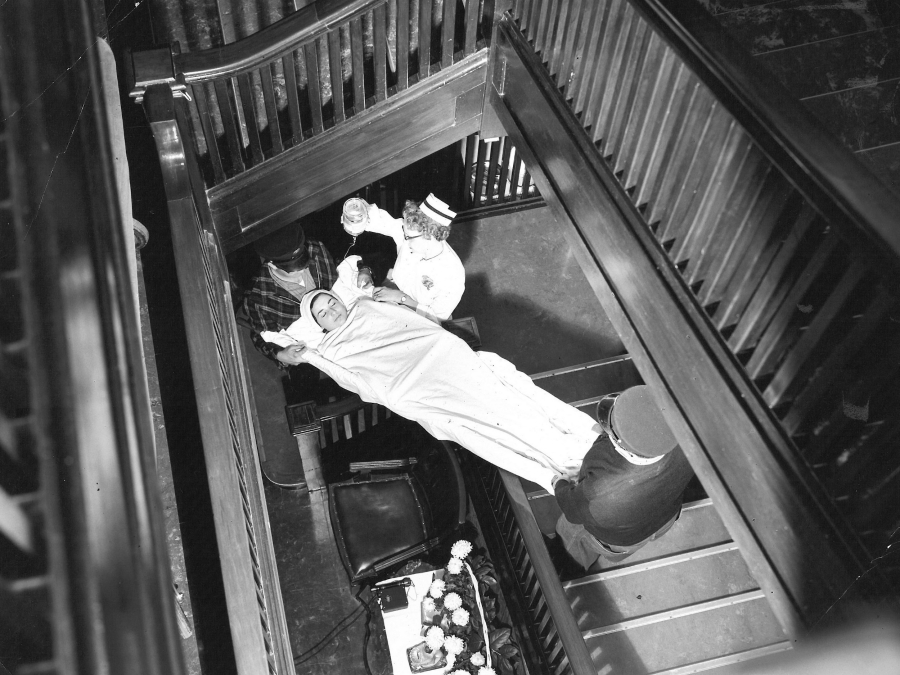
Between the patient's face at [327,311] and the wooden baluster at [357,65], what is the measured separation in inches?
44.9

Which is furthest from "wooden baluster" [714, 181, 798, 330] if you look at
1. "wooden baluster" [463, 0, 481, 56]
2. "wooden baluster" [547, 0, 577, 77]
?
"wooden baluster" [463, 0, 481, 56]

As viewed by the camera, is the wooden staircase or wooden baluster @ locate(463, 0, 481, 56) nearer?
wooden baluster @ locate(463, 0, 481, 56)

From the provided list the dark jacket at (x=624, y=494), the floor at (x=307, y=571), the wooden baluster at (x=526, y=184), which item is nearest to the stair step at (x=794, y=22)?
the dark jacket at (x=624, y=494)

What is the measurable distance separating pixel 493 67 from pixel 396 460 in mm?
2687

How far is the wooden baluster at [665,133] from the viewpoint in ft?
8.53

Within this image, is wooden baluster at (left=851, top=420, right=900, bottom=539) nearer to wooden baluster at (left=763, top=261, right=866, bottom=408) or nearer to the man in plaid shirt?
wooden baluster at (left=763, top=261, right=866, bottom=408)

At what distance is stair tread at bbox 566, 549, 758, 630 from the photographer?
441cm

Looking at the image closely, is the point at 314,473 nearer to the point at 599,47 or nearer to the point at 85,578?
the point at 599,47

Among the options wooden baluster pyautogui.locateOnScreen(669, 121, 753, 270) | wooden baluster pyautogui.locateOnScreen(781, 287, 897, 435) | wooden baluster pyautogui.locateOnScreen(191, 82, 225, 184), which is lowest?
wooden baluster pyautogui.locateOnScreen(781, 287, 897, 435)

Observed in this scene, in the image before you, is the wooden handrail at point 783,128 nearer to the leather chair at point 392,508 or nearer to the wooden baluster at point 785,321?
the wooden baluster at point 785,321

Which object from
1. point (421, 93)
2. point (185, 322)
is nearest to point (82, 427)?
point (185, 322)

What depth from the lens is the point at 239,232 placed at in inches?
177

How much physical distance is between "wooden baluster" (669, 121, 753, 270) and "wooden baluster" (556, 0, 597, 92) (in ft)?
3.38

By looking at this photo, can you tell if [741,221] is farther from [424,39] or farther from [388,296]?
[388,296]
